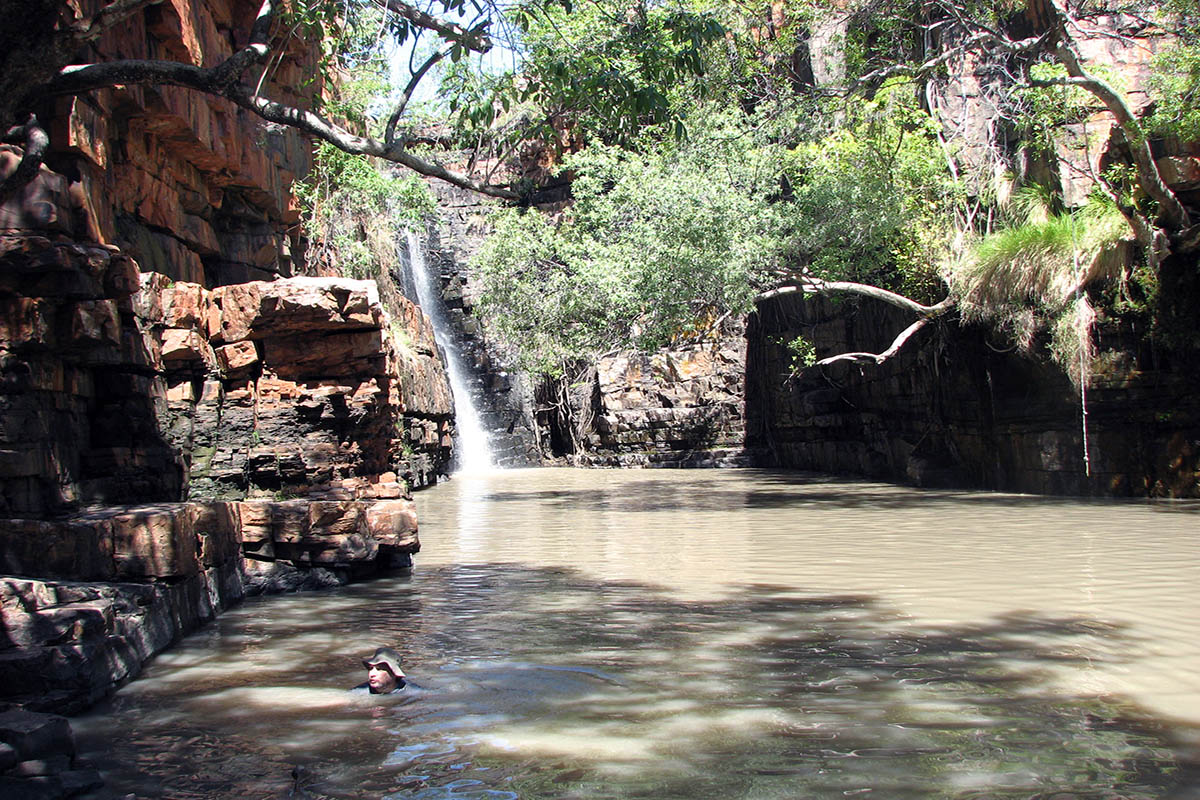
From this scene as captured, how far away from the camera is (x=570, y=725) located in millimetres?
4094

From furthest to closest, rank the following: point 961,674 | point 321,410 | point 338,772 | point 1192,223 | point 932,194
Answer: point 932,194, point 1192,223, point 321,410, point 961,674, point 338,772

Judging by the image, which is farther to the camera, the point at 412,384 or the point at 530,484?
the point at 530,484

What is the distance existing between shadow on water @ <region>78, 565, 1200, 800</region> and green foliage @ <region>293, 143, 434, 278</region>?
13.2 metres

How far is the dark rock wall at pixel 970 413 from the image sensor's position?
12.6m

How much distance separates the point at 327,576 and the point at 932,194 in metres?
12.1

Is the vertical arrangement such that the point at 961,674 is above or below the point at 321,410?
below

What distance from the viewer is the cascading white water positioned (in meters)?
28.1

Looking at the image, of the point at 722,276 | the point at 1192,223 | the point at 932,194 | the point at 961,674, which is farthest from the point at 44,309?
the point at 932,194

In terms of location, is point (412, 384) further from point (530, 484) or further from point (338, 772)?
point (338, 772)

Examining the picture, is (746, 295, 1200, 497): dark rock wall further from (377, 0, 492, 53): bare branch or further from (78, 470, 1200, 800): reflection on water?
(377, 0, 492, 53): bare branch

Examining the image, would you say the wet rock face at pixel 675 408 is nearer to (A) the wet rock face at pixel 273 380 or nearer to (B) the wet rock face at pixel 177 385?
(B) the wet rock face at pixel 177 385

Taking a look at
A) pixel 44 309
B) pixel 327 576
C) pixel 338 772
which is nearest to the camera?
pixel 338 772

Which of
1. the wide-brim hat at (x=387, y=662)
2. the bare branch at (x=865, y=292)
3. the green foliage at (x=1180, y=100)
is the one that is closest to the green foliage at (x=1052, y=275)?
the bare branch at (x=865, y=292)

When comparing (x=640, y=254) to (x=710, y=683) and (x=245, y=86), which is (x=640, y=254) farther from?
(x=710, y=683)
